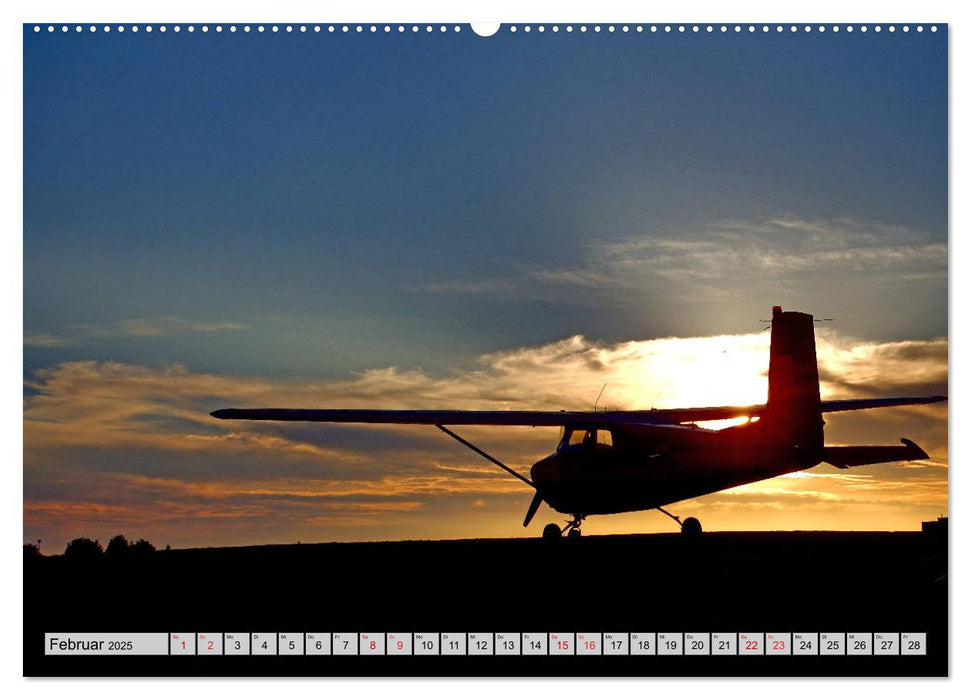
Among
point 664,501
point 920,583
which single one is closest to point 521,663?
point 920,583

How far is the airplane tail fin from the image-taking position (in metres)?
25.3

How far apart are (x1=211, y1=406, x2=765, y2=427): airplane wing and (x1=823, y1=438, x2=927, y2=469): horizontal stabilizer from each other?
6.87ft

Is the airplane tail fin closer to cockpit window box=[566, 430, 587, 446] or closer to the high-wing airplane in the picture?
the high-wing airplane

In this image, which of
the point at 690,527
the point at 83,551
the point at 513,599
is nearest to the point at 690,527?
the point at 690,527

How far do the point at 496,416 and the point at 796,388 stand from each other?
710 centimetres

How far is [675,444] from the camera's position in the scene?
85.0ft

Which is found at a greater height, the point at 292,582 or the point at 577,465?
the point at 577,465

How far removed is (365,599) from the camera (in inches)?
787

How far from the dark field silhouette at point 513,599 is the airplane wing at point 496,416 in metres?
3.17

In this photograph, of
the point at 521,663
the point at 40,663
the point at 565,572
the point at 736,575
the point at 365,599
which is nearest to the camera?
the point at 521,663

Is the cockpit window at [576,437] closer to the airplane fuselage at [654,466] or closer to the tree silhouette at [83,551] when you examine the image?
the airplane fuselage at [654,466]

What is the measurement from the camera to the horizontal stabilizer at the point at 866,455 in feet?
85.4
